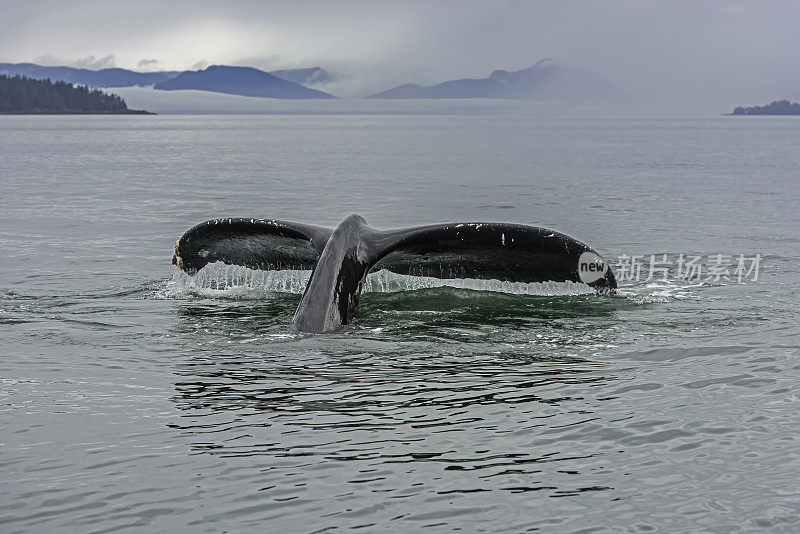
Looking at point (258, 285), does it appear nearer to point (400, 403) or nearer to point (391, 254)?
point (391, 254)

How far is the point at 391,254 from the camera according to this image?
10109 mm

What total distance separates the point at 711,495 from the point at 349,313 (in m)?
5.03

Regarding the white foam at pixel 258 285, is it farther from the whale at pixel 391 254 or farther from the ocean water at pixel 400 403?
the whale at pixel 391 254

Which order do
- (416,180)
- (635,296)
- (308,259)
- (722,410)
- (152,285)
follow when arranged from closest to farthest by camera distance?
1. (722,410)
2. (308,259)
3. (635,296)
4. (152,285)
5. (416,180)

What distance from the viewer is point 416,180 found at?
38125mm

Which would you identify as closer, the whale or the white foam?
the whale

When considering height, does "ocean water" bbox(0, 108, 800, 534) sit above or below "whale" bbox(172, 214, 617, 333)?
below

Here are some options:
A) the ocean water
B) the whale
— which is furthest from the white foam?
the whale

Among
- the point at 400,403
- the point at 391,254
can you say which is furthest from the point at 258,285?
the point at 400,403

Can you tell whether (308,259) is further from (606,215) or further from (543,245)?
(606,215)

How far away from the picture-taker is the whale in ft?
31.5

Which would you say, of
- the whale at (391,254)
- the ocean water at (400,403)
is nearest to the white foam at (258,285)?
the ocean water at (400,403)

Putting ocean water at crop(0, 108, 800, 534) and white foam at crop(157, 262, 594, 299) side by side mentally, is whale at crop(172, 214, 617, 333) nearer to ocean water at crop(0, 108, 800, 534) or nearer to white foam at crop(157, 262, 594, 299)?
ocean water at crop(0, 108, 800, 534)

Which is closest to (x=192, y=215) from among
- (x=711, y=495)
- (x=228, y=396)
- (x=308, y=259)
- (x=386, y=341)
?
(x=308, y=259)
